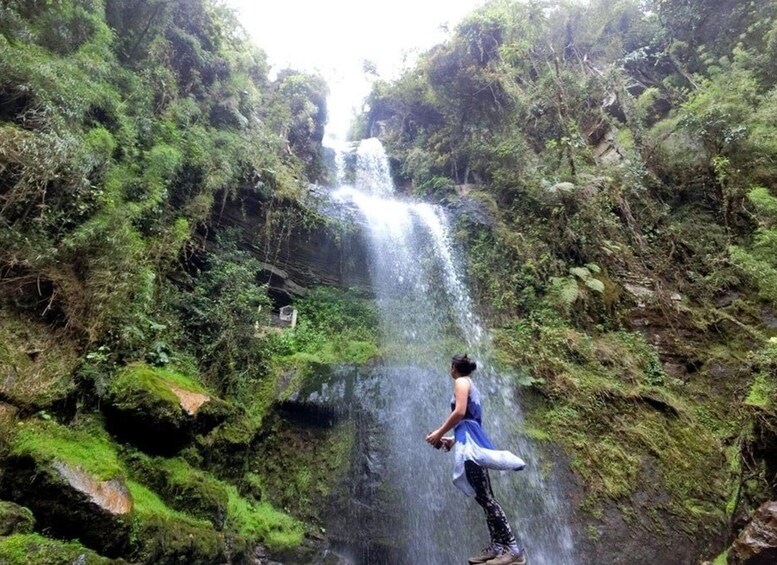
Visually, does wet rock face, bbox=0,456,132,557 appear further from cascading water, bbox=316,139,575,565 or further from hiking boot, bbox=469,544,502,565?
cascading water, bbox=316,139,575,565

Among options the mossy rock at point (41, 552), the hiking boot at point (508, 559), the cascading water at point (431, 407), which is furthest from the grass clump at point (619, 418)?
the mossy rock at point (41, 552)

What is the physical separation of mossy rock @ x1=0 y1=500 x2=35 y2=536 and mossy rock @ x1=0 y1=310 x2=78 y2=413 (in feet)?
4.25

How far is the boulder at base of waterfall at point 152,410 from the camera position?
488 cm

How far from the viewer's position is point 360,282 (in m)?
11.1

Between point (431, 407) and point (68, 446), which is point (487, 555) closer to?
point (68, 446)

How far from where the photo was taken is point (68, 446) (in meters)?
4.00

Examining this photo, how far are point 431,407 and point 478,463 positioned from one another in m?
4.79

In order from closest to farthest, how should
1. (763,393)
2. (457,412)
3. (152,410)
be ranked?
(457,412) → (152,410) → (763,393)

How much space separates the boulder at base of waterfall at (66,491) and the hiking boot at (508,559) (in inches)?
120

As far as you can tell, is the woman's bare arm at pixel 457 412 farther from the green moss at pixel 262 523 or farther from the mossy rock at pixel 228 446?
the mossy rock at pixel 228 446

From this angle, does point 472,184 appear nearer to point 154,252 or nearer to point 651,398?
point 651,398

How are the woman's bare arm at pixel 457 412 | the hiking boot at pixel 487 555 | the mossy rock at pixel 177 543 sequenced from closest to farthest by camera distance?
the hiking boot at pixel 487 555 → the woman's bare arm at pixel 457 412 → the mossy rock at pixel 177 543

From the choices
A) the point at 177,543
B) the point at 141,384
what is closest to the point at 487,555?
the point at 177,543

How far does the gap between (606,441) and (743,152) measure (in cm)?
786
